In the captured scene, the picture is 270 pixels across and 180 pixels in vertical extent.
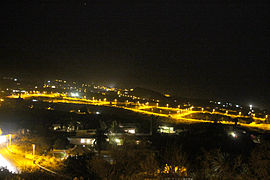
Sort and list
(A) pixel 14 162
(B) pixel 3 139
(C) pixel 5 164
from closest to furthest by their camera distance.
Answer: (C) pixel 5 164, (A) pixel 14 162, (B) pixel 3 139

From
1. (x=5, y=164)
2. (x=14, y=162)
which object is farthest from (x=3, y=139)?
(x=5, y=164)

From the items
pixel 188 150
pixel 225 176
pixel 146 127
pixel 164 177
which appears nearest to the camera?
pixel 164 177

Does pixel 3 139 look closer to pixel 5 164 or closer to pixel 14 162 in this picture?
pixel 14 162

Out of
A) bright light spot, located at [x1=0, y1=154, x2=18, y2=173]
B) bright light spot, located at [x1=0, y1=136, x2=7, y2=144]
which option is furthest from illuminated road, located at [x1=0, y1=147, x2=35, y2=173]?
bright light spot, located at [x1=0, y1=136, x2=7, y2=144]

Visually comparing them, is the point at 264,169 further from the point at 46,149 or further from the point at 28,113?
the point at 28,113

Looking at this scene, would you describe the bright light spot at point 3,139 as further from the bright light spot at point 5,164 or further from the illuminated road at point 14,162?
the bright light spot at point 5,164

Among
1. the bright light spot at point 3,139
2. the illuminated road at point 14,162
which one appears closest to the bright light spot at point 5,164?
the illuminated road at point 14,162

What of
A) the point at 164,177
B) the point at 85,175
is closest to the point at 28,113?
the point at 85,175

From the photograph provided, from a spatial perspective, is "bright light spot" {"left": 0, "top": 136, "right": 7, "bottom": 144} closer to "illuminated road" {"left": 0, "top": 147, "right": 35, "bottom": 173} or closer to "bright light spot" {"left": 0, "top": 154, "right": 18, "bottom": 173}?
"illuminated road" {"left": 0, "top": 147, "right": 35, "bottom": 173}
